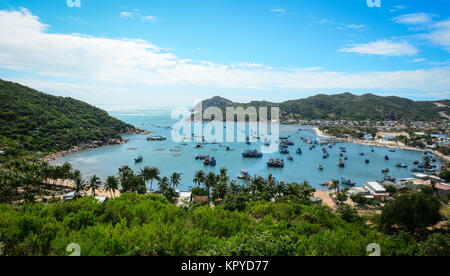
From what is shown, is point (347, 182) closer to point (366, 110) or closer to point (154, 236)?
point (154, 236)

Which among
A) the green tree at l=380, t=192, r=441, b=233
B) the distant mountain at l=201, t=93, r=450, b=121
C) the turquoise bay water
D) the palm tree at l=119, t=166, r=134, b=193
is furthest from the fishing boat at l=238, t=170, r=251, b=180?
the distant mountain at l=201, t=93, r=450, b=121

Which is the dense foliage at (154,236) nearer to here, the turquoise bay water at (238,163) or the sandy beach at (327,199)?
the sandy beach at (327,199)

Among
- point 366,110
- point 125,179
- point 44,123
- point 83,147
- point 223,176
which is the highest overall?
point 366,110

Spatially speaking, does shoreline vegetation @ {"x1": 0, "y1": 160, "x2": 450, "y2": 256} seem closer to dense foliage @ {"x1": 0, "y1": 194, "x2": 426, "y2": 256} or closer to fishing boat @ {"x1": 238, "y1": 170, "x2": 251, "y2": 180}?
dense foliage @ {"x1": 0, "y1": 194, "x2": 426, "y2": 256}

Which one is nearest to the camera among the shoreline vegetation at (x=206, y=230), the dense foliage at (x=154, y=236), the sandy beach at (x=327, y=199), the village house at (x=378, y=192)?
the dense foliage at (x=154, y=236)

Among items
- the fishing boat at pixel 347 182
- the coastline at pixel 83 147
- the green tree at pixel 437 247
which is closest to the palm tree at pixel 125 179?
the green tree at pixel 437 247

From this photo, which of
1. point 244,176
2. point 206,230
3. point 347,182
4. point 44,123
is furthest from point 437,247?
point 44,123
